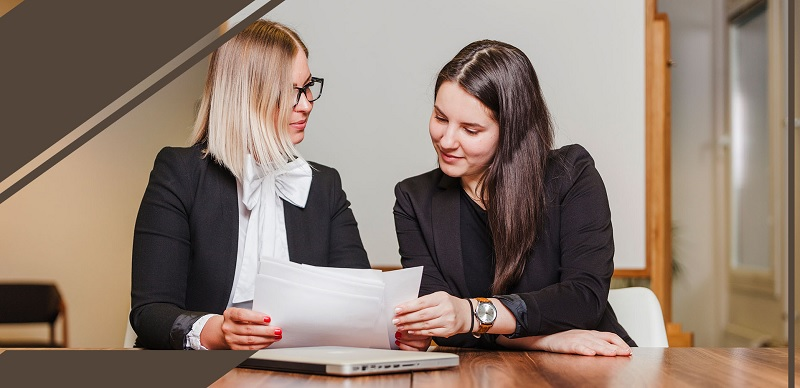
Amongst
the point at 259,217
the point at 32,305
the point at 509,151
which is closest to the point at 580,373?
the point at 509,151

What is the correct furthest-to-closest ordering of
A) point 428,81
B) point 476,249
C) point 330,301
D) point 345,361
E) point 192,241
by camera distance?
point 428,81 < point 476,249 < point 192,241 < point 330,301 < point 345,361

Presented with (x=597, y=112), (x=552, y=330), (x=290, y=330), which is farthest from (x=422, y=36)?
(x=290, y=330)

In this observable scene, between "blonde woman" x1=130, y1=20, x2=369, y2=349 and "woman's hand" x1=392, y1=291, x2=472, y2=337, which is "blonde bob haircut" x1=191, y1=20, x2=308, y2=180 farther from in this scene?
"woman's hand" x1=392, y1=291, x2=472, y2=337

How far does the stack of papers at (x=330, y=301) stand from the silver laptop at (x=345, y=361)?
8cm

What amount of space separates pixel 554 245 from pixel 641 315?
0.29m

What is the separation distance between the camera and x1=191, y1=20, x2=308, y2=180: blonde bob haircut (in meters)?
1.78

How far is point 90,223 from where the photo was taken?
531 centimetres

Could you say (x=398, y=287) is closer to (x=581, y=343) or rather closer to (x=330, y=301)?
(x=330, y=301)

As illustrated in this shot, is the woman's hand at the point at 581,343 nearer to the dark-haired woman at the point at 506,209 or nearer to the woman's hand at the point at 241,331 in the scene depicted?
the dark-haired woman at the point at 506,209

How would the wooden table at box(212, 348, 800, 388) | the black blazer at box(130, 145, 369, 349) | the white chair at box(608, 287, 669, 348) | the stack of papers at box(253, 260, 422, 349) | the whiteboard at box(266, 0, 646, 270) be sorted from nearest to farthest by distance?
the wooden table at box(212, 348, 800, 388)
the stack of papers at box(253, 260, 422, 349)
the black blazer at box(130, 145, 369, 349)
the white chair at box(608, 287, 669, 348)
the whiteboard at box(266, 0, 646, 270)

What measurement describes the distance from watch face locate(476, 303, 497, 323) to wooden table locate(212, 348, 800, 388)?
65 mm

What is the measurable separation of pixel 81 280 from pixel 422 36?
3490mm

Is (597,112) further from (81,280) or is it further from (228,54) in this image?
(81,280)

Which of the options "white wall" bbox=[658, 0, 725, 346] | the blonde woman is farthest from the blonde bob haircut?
"white wall" bbox=[658, 0, 725, 346]
